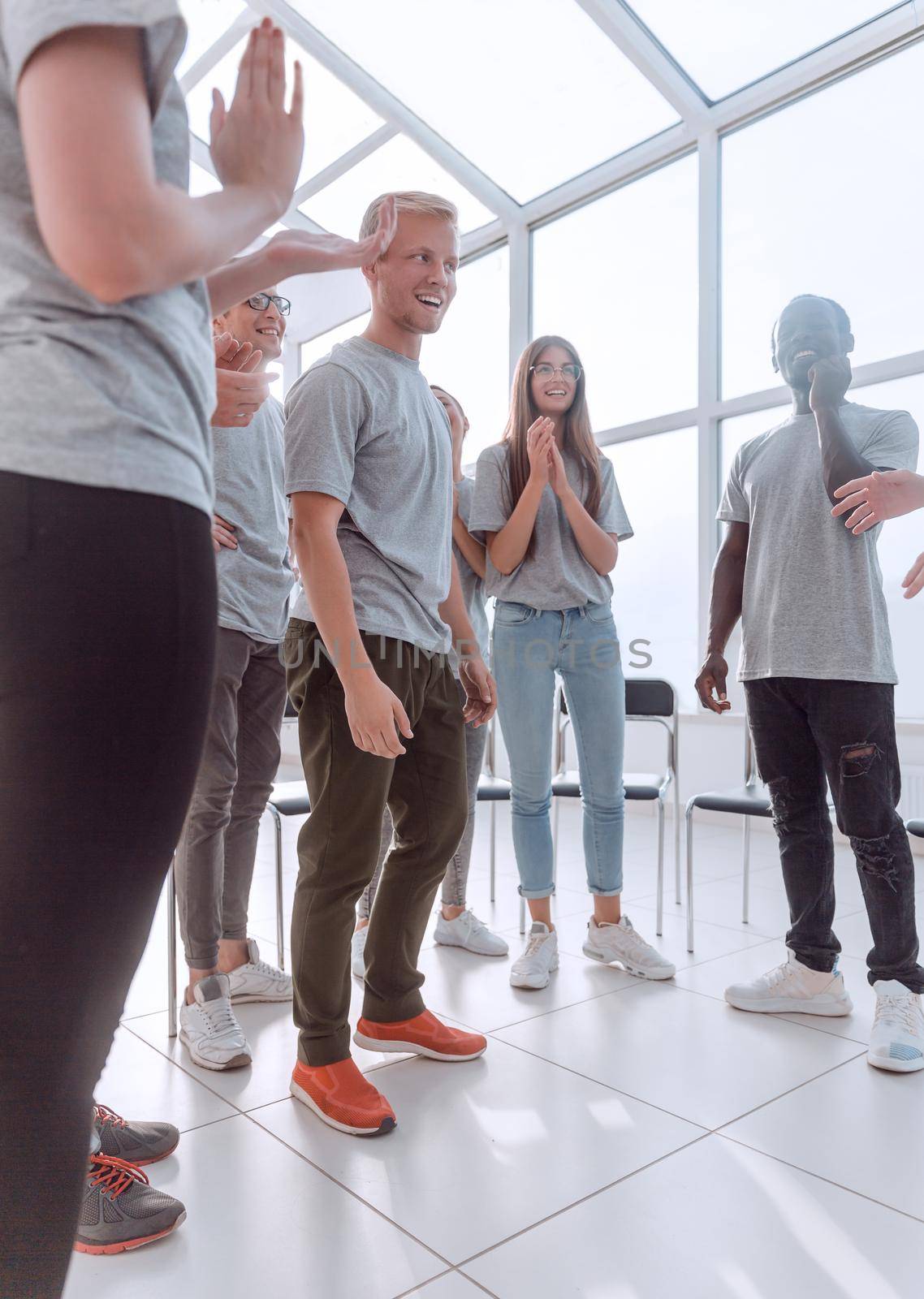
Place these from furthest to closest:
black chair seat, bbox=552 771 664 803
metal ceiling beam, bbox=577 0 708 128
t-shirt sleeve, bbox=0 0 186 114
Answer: metal ceiling beam, bbox=577 0 708 128
black chair seat, bbox=552 771 664 803
t-shirt sleeve, bbox=0 0 186 114

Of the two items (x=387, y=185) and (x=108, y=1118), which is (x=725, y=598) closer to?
(x=108, y=1118)

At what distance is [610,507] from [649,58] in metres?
3.20

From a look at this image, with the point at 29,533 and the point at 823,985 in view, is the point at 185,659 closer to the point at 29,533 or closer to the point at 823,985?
the point at 29,533

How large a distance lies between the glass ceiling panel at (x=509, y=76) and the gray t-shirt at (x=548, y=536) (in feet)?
10.4

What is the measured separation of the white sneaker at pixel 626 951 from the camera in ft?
7.25

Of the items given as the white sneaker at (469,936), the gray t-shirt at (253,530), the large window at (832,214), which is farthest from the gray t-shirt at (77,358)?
the large window at (832,214)

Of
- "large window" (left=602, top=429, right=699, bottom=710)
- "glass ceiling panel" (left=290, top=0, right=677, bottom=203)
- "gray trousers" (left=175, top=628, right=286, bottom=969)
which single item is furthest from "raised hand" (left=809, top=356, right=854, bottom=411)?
"glass ceiling panel" (left=290, top=0, right=677, bottom=203)

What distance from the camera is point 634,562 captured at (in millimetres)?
5145

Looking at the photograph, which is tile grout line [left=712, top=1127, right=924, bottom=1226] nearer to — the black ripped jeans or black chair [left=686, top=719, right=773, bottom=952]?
the black ripped jeans

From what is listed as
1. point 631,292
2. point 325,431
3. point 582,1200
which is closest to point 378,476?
point 325,431

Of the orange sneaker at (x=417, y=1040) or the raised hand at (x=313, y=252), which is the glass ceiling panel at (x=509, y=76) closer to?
the raised hand at (x=313, y=252)

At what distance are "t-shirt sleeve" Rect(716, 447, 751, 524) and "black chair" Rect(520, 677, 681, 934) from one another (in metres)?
0.86

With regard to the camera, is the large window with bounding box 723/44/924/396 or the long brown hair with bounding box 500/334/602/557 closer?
the long brown hair with bounding box 500/334/602/557

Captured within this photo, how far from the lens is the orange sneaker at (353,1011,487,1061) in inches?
68.1
